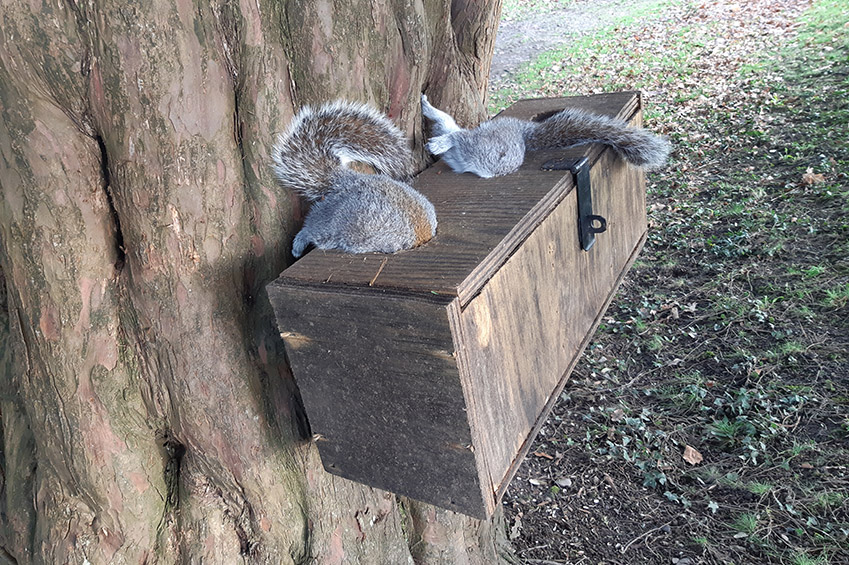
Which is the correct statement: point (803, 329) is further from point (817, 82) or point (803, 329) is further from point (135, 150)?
point (817, 82)

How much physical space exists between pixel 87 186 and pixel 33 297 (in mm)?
312

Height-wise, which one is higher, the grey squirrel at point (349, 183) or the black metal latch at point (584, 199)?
the grey squirrel at point (349, 183)

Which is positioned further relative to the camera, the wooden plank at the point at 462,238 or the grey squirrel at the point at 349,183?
the grey squirrel at the point at 349,183

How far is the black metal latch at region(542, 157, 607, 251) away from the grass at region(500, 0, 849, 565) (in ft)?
5.34

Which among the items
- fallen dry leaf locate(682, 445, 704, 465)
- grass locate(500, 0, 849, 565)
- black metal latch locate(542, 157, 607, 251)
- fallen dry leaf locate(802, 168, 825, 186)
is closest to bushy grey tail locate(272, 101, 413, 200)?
black metal latch locate(542, 157, 607, 251)

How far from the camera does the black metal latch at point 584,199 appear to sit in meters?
1.72

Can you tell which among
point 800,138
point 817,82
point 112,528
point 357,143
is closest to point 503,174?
point 357,143

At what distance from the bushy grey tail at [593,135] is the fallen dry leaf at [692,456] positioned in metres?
1.74

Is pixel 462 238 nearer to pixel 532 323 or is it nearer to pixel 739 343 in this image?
pixel 532 323

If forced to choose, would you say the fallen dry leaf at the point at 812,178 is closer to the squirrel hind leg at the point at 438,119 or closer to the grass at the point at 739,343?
the grass at the point at 739,343

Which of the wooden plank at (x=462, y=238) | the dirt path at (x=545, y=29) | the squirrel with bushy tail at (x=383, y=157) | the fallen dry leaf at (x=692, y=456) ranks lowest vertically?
the fallen dry leaf at (x=692, y=456)

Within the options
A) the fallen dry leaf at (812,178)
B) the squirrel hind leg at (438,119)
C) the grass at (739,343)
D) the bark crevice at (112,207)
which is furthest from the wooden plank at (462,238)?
the fallen dry leaf at (812,178)

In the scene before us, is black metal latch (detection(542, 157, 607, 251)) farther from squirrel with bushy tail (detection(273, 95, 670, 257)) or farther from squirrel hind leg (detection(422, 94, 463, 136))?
squirrel hind leg (detection(422, 94, 463, 136))

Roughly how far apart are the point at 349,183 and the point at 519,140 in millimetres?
622
